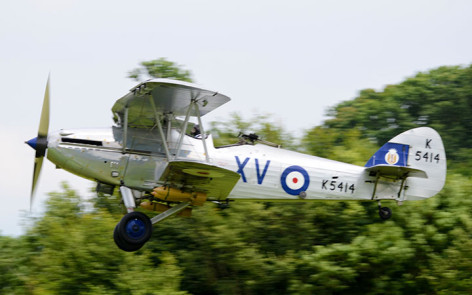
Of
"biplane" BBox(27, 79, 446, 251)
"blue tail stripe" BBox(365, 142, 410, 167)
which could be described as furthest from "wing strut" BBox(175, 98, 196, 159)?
"blue tail stripe" BBox(365, 142, 410, 167)

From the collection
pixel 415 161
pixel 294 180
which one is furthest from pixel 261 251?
pixel 415 161

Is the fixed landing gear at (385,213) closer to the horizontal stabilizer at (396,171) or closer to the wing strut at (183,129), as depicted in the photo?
the horizontal stabilizer at (396,171)

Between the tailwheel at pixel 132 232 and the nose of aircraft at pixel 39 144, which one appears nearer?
the tailwheel at pixel 132 232

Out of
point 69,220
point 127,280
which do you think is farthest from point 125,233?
point 69,220

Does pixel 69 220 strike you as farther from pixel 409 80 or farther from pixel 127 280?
pixel 409 80

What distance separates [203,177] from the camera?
9.39 m

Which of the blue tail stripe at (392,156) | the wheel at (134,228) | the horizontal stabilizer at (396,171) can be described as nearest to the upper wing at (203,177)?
the wheel at (134,228)

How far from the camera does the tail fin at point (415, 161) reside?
35.4 feet

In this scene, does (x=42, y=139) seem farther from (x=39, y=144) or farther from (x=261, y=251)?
(x=261, y=251)

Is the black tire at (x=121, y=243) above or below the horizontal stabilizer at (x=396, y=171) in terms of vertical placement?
below

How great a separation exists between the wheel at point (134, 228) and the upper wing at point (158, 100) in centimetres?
133

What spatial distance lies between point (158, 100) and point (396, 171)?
12.2 feet

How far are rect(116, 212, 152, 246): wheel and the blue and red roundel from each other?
214cm

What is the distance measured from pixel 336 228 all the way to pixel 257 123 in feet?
8.96
